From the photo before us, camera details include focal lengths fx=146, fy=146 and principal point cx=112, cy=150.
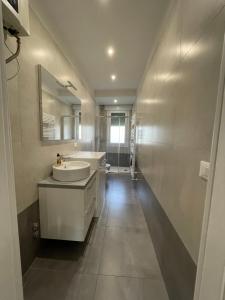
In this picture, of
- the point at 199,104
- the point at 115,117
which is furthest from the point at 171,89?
the point at 115,117

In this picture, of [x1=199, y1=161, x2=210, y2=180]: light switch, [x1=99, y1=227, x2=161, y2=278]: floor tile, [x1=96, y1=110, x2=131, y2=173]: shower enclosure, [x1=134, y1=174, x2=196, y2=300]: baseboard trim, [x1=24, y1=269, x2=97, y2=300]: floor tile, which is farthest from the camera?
[x1=96, y1=110, x2=131, y2=173]: shower enclosure

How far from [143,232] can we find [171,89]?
182 cm

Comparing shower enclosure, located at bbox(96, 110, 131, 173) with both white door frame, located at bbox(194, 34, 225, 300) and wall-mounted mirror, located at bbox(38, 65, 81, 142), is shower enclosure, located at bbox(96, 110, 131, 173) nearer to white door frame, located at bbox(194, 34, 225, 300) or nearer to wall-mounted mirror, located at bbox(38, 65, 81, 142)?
wall-mounted mirror, located at bbox(38, 65, 81, 142)

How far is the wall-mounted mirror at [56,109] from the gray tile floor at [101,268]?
1.30m

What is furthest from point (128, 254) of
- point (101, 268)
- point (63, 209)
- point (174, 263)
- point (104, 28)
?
point (104, 28)

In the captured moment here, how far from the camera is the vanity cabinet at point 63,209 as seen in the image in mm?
1510

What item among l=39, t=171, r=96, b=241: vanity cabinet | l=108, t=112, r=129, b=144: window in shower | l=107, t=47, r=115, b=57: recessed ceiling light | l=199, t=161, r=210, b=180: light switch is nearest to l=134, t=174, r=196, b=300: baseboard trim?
l=199, t=161, r=210, b=180: light switch

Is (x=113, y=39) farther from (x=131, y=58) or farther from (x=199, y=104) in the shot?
(x=199, y=104)

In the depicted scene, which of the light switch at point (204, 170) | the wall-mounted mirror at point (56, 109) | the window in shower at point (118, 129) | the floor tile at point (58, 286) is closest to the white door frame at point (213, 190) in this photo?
the light switch at point (204, 170)

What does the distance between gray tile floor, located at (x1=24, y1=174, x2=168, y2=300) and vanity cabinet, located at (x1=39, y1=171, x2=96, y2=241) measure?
24cm

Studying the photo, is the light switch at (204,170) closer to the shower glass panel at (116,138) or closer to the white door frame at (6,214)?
the white door frame at (6,214)

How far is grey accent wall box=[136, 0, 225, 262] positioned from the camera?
28.0 inches

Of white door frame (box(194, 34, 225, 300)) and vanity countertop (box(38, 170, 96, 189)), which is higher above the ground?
→ white door frame (box(194, 34, 225, 300))

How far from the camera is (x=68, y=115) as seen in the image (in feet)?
7.89
